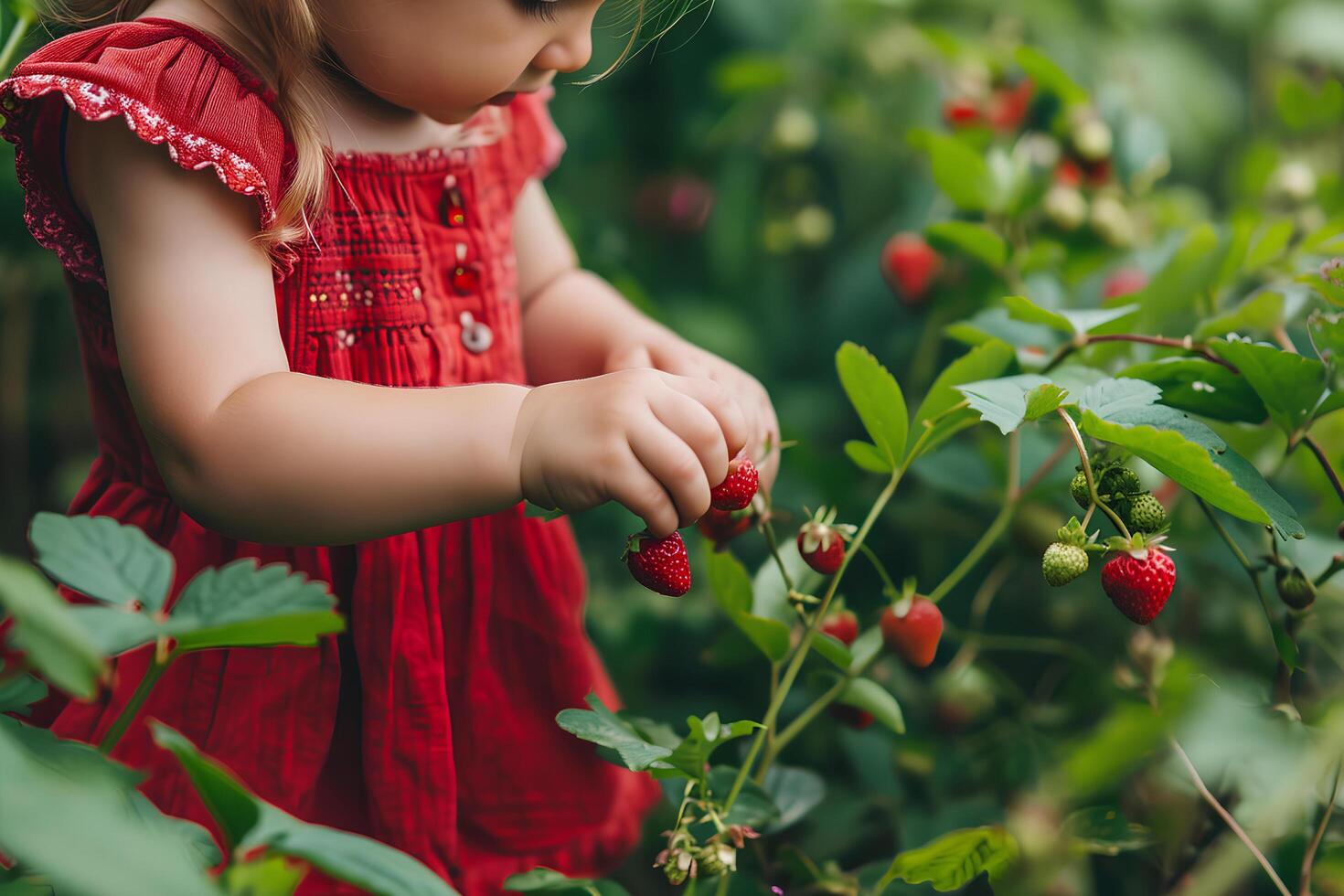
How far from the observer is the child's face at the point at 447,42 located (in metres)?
0.65

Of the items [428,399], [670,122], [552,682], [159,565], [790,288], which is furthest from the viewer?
[670,122]

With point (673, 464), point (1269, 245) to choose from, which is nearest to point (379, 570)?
point (673, 464)

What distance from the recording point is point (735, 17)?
1.54 metres

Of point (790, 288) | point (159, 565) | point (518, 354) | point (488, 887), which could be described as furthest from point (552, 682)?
point (790, 288)

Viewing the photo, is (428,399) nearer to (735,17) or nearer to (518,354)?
(518,354)

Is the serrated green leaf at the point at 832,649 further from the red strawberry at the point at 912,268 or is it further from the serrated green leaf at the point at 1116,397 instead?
the red strawberry at the point at 912,268

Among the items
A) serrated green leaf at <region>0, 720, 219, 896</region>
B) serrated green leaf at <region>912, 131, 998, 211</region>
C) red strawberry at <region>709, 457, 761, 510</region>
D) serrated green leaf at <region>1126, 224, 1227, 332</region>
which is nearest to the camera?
serrated green leaf at <region>0, 720, 219, 896</region>

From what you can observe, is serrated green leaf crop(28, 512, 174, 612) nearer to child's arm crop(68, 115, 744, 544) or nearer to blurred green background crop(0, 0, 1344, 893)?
child's arm crop(68, 115, 744, 544)

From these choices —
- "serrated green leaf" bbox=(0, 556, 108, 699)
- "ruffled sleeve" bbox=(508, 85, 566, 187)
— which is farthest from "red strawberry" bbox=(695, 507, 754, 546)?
"serrated green leaf" bbox=(0, 556, 108, 699)

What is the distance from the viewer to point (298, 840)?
1.36 ft

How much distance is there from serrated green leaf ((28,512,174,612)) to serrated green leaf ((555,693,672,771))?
9.2 inches

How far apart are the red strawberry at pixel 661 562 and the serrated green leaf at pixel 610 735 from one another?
0.08 meters

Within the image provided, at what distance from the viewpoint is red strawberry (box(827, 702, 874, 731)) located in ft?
2.74

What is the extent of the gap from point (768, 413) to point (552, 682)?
262mm
